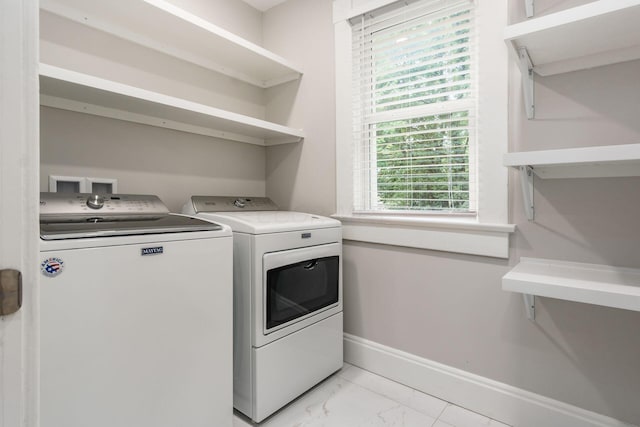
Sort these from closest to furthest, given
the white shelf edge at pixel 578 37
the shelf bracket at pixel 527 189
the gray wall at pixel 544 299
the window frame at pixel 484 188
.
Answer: the white shelf edge at pixel 578 37
the gray wall at pixel 544 299
the shelf bracket at pixel 527 189
the window frame at pixel 484 188

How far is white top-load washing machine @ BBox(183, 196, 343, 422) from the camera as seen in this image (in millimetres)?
1501

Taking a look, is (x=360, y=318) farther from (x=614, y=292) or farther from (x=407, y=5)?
(x=407, y=5)

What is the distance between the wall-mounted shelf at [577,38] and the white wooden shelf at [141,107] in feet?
4.33

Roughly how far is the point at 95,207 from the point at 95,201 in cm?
3

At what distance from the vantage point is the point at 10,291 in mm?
490

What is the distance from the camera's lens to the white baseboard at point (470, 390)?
141 cm

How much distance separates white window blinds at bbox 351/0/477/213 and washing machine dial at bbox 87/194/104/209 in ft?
4.36

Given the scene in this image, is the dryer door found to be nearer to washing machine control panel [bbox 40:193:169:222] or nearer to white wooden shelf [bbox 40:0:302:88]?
washing machine control panel [bbox 40:193:169:222]

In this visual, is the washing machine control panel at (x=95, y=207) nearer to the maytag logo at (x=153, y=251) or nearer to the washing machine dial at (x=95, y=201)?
the washing machine dial at (x=95, y=201)

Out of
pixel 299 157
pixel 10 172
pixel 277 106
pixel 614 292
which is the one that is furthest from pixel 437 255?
pixel 10 172

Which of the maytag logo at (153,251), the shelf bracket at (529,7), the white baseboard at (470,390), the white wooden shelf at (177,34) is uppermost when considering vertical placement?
the white wooden shelf at (177,34)

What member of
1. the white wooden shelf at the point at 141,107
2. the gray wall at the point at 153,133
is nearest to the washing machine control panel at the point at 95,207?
the gray wall at the point at 153,133

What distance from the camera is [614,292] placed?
1022mm

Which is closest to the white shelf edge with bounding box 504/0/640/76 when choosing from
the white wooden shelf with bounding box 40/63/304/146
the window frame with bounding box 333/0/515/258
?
the window frame with bounding box 333/0/515/258
